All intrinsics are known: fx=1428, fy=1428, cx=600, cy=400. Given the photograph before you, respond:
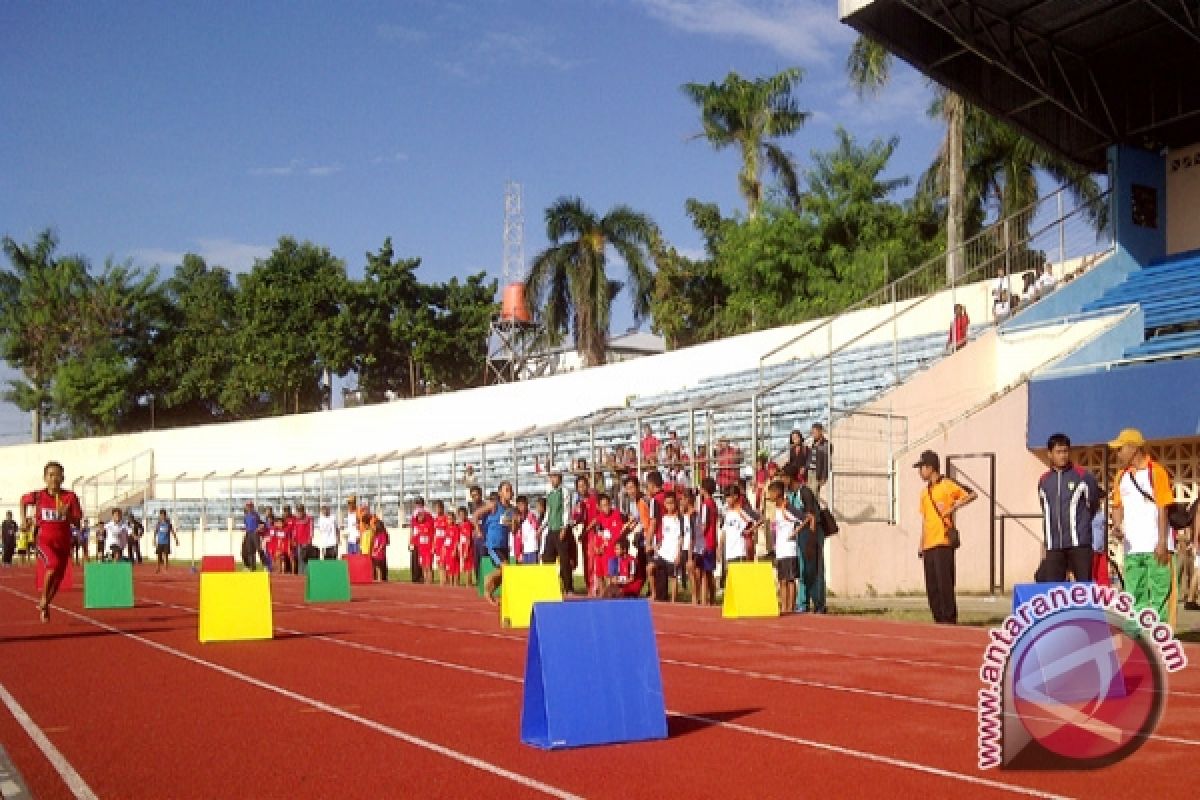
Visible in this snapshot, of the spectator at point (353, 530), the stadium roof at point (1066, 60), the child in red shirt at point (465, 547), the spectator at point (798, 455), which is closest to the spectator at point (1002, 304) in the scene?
the stadium roof at point (1066, 60)

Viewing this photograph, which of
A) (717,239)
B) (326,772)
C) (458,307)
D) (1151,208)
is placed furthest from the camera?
(458,307)

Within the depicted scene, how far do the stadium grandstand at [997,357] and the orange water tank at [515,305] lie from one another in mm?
16345

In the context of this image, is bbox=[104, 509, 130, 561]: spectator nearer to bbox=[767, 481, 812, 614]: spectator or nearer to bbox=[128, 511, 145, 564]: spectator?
bbox=[128, 511, 145, 564]: spectator

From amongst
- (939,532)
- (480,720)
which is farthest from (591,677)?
(939,532)

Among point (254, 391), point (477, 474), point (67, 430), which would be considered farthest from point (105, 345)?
point (477, 474)

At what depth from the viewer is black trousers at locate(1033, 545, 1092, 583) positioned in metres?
12.4

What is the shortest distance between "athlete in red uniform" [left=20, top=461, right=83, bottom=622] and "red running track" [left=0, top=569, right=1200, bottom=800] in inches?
35.8

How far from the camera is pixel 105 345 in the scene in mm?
75312

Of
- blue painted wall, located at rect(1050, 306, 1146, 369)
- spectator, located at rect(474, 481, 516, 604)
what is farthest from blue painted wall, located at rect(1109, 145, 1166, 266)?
spectator, located at rect(474, 481, 516, 604)

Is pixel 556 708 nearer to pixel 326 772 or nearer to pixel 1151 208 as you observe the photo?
pixel 326 772

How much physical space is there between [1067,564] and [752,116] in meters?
40.8

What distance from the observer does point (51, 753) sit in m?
8.27

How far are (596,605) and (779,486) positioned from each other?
37.0 feet

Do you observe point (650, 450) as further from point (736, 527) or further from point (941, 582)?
point (941, 582)
